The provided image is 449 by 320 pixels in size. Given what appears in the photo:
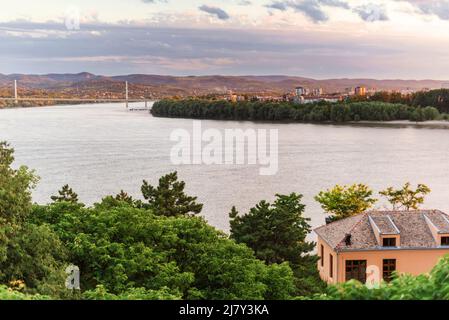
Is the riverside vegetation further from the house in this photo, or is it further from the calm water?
the calm water

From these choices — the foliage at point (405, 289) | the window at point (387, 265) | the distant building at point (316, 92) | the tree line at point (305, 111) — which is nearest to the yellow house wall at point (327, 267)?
the window at point (387, 265)

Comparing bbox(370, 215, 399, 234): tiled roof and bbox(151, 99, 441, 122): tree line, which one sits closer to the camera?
bbox(370, 215, 399, 234): tiled roof

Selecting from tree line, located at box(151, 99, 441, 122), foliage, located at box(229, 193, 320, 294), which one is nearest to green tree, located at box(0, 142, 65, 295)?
foliage, located at box(229, 193, 320, 294)

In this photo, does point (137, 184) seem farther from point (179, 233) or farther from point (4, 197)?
point (4, 197)

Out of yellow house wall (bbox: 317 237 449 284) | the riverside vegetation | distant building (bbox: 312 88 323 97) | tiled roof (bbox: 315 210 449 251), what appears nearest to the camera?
the riverside vegetation
